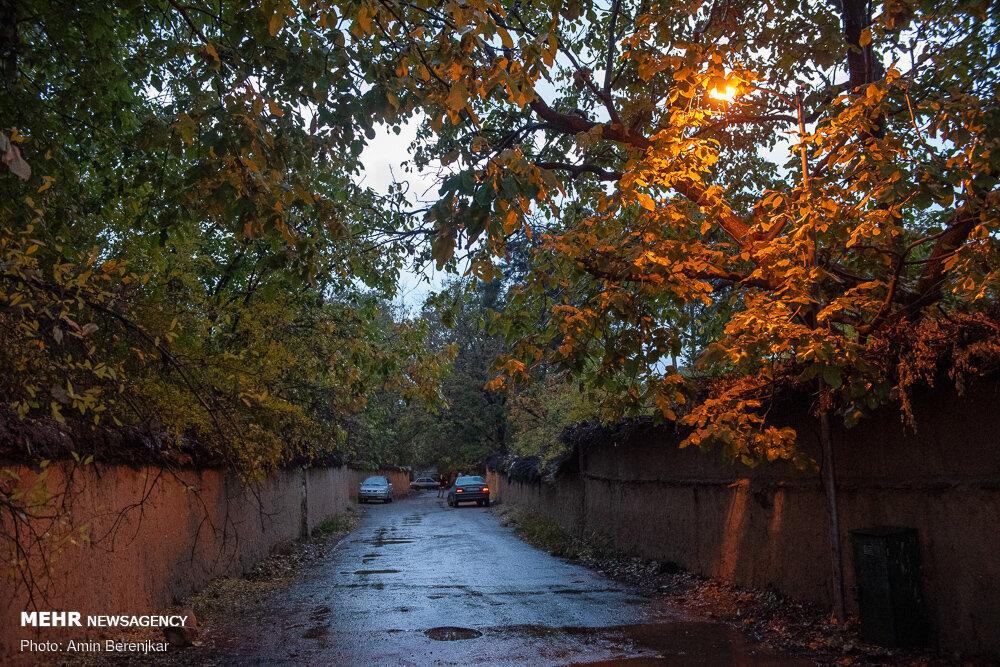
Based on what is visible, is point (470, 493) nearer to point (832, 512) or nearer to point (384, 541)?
point (384, 541)

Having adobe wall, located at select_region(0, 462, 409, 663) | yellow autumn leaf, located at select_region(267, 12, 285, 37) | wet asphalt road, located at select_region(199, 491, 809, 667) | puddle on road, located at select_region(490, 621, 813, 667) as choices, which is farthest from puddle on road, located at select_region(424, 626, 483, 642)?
yellow autumn leaf, located at select_region(267, 12, 285, 37)

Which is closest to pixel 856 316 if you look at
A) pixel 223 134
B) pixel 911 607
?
pixel 911 607

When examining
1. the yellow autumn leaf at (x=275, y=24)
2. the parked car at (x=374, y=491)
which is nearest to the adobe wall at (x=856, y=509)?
the yellow autumn leaf at (x=275, y=24)

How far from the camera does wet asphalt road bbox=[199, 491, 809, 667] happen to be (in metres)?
7.11

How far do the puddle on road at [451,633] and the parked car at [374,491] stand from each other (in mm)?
36949

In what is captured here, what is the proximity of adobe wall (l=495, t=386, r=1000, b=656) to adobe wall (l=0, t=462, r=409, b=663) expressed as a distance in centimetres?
607

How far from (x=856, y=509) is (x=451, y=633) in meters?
4.54

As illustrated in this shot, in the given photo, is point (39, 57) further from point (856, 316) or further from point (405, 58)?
point (856, 316)

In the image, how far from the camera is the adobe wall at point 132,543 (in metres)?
6.41

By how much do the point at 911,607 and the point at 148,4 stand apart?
9643 mm

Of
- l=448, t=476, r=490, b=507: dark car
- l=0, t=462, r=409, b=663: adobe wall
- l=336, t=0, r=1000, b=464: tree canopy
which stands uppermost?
l=336, t=0, r=1000, b=464: tree canopy

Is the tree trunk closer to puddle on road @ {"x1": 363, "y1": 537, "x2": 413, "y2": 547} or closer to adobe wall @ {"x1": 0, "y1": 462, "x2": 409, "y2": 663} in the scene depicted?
adobe wall @ {"x1": 0, "y1": 462, "x2": 409, "y2": 663}

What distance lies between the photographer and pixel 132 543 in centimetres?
814

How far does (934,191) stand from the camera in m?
5.87
